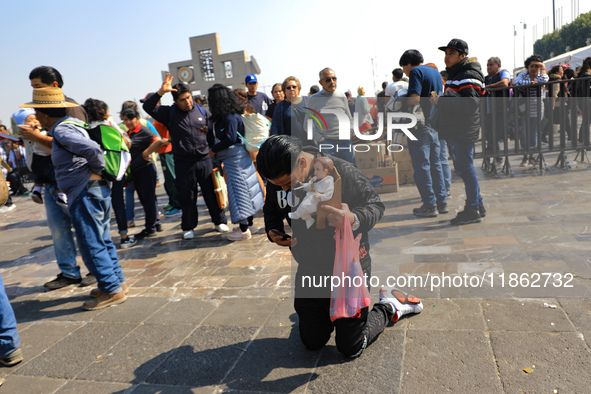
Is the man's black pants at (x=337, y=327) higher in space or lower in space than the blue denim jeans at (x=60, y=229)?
lower

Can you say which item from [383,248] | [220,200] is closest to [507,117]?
[383,248]

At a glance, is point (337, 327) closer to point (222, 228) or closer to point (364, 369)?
point (364, 369)

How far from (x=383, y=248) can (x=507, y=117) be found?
189 inches

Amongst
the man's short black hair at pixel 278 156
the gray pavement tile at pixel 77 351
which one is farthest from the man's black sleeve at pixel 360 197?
the gray pavement tile at pixel 77 351

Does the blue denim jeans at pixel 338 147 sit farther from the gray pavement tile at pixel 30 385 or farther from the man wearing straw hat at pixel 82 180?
the gray pavement tile at pixel 30 385

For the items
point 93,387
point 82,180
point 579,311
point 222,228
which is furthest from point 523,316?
point 222,228

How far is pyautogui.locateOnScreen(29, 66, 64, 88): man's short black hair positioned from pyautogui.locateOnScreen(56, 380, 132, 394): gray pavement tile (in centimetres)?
250

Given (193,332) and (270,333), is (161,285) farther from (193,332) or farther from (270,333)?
(270,333)

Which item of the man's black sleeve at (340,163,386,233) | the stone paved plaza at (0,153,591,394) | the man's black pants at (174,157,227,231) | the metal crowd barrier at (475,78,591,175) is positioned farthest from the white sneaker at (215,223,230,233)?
the metal crowd barrier at (475,78,591,175)

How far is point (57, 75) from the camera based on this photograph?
12.5ft

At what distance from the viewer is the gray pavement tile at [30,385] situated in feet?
8.43

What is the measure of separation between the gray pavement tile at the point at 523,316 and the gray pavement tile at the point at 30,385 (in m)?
2.62

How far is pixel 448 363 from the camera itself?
2352mm

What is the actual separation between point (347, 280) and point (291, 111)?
360 cm
